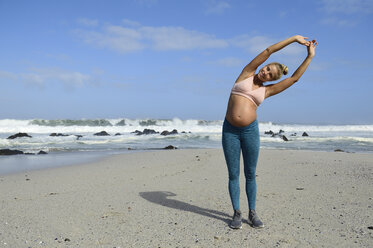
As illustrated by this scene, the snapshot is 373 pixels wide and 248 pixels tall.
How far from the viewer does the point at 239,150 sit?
161 inches

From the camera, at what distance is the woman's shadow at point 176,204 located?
4.39 meters

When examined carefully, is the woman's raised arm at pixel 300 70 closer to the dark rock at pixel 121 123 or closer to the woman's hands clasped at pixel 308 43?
the woman's hands clasped at pixel 308 43

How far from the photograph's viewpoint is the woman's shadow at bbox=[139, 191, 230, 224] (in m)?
4.39

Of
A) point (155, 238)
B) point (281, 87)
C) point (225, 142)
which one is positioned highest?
point (281, 87)

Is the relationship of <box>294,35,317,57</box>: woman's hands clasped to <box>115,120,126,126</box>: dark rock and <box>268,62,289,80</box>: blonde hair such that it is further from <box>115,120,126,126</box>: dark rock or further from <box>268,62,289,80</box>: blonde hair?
<box>115,120,126,126</box>: dark rock

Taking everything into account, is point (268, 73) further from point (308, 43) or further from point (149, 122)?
point (149, 122)

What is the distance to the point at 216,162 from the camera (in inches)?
355

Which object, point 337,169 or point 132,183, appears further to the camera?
point 337,169

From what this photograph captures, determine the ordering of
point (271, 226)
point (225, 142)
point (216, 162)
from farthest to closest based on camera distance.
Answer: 1. point (216, 162)
2. point (225, 142)
3. point (271, 226)

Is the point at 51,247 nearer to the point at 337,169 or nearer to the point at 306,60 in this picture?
the point at 306,60

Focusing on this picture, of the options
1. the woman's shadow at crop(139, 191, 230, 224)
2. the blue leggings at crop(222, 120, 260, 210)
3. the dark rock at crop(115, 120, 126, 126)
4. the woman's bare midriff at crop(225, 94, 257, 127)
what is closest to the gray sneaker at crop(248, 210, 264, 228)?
the blue leggings at crop(222, 120, 260, 210)

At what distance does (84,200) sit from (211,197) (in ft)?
6.37

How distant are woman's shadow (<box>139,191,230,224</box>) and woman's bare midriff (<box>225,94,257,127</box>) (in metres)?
1.24

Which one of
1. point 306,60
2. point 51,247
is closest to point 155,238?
point 51,247
